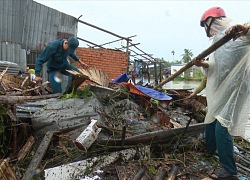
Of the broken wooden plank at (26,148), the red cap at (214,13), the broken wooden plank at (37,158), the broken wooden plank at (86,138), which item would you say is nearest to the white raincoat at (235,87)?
the red cap at (214,13)

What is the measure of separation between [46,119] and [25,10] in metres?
5.71

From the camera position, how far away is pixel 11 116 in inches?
99.3

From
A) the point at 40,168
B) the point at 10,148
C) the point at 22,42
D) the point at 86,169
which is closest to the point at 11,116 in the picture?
the point at 10,148

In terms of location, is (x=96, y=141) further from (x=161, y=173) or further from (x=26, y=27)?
(x=26, y=27)

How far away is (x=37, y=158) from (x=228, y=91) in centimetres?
208

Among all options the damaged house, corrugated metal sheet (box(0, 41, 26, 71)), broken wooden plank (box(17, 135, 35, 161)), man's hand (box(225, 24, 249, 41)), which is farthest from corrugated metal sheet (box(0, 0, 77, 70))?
man's hand (box(225, 24, 249, 41))

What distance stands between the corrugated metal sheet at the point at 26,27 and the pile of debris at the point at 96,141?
4508mm

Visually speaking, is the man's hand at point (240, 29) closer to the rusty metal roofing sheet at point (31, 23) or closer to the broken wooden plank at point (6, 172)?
the broken wooden plank at point (6, 172)

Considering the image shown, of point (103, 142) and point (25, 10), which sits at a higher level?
point (25, 10)

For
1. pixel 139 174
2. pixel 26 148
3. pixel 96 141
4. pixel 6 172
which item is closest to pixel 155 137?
pixel 139 174

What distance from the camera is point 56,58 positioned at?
457 centimetres

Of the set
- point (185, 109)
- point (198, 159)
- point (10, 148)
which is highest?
point (185, 109)

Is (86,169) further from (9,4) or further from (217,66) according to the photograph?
(9,4)

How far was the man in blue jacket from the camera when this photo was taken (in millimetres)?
4387
